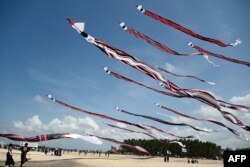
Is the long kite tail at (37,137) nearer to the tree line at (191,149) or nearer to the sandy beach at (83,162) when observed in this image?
the sandy beach at (83,162)

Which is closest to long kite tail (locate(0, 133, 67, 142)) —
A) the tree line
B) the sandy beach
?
the sandy beach

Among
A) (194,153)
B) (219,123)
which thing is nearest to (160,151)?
(194,153)

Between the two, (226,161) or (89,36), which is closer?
(226,161)

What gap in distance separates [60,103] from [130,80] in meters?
4.86

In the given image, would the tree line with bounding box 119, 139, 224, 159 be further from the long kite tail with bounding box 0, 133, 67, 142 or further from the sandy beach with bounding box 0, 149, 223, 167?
the long kite tail with bounding box 0, 133, 67, 142

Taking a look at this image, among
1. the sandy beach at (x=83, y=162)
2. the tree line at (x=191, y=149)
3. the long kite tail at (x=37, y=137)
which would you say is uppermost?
the long kite tail at (x=37, y=137)

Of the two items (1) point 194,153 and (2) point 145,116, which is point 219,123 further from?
(1) point 194,153

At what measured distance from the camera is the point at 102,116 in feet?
58.5

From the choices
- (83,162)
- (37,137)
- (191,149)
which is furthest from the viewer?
(191,149)

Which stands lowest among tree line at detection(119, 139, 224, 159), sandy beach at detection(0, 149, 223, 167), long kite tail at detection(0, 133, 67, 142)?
tree line at detection(119, 139, 224, 159)

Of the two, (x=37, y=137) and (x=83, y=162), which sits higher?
(x=37, y=137)

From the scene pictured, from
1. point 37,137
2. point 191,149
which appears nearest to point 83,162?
point 37,137

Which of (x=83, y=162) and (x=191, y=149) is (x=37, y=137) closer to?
(x=83, y=162)

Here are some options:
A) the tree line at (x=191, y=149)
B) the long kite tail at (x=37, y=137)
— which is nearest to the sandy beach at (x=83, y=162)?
the long kite tail at (x=37, y=137)
